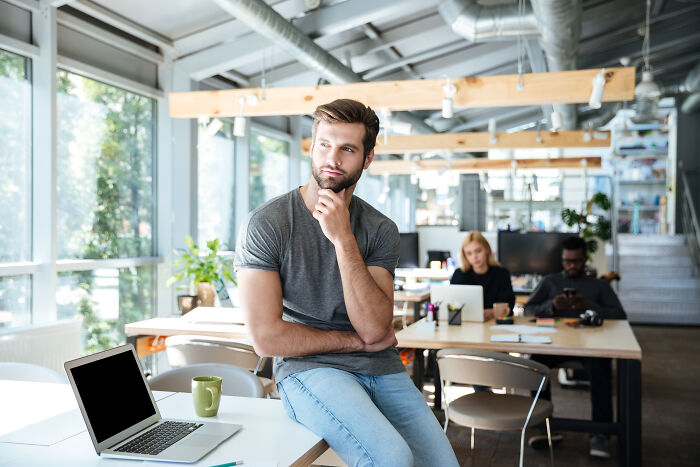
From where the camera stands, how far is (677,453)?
416 cm

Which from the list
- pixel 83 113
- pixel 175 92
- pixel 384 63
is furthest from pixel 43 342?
pixel 384 63

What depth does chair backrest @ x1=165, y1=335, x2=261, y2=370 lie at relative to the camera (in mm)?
3480

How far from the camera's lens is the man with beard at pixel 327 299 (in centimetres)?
173

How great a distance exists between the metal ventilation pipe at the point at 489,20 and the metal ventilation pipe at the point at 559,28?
16 cm

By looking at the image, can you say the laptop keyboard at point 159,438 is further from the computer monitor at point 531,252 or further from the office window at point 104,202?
the computer monitor at point 531,252

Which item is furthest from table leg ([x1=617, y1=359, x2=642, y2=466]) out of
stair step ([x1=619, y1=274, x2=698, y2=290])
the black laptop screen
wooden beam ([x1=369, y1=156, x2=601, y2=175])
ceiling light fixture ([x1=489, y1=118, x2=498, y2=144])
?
stair step ([x1=619, y1=274, x2=698, y2=290])

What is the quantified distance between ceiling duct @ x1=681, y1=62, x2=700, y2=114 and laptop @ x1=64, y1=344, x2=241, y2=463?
38.7ft

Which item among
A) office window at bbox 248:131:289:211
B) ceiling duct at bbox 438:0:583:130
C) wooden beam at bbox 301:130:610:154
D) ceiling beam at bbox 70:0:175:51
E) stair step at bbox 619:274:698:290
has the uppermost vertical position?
ceiling duct at bbox 438:0:583:130

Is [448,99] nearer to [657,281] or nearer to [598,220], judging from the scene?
[598,220]

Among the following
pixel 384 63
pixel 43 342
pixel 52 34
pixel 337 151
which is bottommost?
pixel 43 342

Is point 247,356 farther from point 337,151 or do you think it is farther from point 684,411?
point 684,411

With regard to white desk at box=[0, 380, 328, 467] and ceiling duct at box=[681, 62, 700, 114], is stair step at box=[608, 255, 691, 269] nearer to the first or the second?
ceiling duct at box=[681, 62, 700, 114]

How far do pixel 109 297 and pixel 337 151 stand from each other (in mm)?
4473

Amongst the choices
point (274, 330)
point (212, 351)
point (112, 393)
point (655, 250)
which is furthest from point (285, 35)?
point (655, 250)
